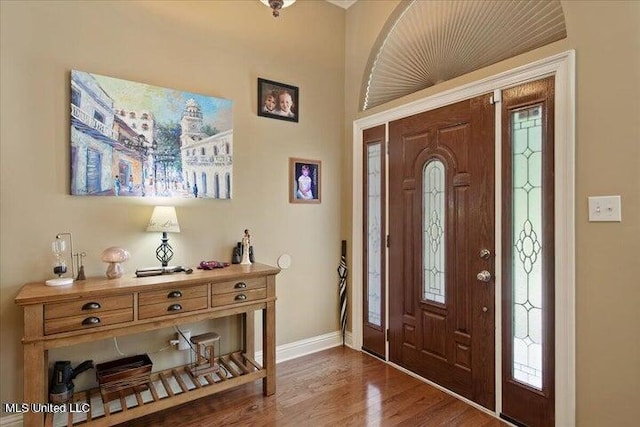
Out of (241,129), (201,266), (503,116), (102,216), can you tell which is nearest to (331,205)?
(241,129)

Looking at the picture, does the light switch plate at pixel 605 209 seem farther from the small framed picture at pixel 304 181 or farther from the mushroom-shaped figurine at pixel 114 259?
the mushroom-shaped figurine at pixel 114 259

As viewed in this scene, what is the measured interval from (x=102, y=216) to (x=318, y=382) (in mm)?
1968

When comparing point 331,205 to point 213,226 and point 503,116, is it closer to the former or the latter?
point 213,226

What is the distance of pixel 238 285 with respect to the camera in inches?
93.5

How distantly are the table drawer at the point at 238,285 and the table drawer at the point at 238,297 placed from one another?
0.03 metres

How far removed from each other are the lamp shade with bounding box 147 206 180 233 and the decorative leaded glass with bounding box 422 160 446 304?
72.8 inches

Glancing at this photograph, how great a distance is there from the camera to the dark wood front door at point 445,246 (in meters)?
2.30

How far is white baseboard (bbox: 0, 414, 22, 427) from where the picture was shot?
2.03m

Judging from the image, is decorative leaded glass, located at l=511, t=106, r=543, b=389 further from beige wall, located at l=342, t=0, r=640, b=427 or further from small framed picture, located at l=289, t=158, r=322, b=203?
small framed picture, located at l=289, t=158, r=322, b=203

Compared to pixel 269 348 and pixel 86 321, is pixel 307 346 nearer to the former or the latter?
pixel 269 348

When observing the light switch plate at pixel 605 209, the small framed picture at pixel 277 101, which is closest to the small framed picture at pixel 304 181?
the small framed picture at pixel 277 101

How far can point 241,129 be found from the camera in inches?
112

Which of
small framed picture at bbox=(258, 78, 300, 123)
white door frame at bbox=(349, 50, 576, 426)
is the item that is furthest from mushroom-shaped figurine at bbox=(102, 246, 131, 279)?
white door frame at bbox=(349, 50, 576, 426)

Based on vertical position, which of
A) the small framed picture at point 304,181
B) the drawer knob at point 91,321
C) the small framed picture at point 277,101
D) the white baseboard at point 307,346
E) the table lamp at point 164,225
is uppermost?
the small framed picture at point 277,101
